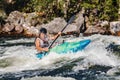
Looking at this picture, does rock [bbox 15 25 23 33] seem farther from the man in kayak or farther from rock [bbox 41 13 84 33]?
the man in kayak

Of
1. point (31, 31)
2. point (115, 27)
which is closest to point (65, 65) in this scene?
point (115, 27)

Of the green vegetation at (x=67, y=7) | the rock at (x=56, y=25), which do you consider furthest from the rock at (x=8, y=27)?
the rock at (x=56, y=25)

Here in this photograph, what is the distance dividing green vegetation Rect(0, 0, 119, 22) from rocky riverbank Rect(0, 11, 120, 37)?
489mm

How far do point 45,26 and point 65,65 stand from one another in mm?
10396

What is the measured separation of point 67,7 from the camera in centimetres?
2464

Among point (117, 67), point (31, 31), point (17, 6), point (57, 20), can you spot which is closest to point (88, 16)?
point (57, 20)

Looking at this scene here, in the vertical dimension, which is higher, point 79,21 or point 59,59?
point 79,21

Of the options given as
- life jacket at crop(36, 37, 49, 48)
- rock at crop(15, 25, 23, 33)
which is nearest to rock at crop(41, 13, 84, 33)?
rock at crop(15, 25, 23, 33)

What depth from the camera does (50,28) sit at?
22.8m

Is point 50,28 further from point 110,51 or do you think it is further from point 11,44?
point 110,51

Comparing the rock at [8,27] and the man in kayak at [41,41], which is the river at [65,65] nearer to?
the man in kayak at [41,41]

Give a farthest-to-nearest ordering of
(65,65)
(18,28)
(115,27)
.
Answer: (18,28)
(115,27)
(65,65)

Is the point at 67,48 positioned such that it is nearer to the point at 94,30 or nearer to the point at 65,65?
the point at 65,65

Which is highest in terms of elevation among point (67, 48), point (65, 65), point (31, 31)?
point (31, 31)
